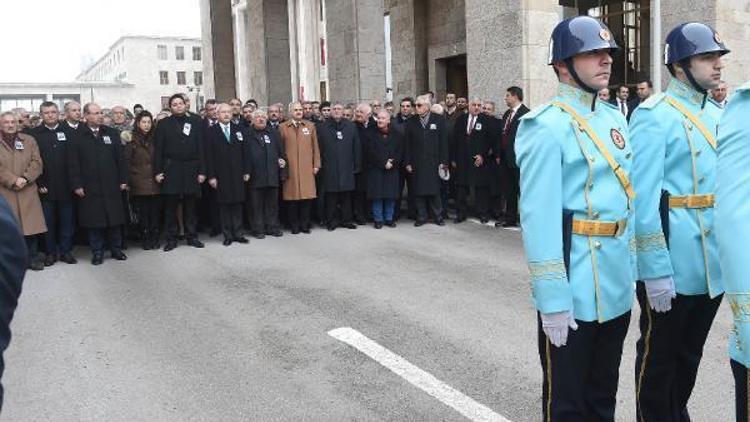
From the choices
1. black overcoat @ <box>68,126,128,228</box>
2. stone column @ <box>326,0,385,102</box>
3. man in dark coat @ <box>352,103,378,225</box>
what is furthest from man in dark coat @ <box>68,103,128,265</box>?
stone column @ <box>326,0,385,102</box>

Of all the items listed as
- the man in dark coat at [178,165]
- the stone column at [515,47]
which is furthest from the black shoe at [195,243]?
the stone column at [515,47]

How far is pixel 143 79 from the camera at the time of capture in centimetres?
9756

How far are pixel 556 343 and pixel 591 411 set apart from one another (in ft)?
1.42

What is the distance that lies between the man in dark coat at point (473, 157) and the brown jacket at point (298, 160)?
241 cm

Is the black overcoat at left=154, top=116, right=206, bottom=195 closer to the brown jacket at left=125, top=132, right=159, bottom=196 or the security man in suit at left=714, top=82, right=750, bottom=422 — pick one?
the brown jacket at left=125, top=132, right=159, bottom=196

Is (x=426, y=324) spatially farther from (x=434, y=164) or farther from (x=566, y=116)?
(x=434, y=164)

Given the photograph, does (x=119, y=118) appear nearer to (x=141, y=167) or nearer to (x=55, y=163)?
(x=141, y=167)

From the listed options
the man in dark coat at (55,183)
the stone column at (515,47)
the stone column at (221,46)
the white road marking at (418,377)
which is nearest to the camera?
the white road marking at (418,377)

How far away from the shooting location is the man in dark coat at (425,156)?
11312 millimetres

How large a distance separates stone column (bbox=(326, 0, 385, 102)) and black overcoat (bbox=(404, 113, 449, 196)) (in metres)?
3.22

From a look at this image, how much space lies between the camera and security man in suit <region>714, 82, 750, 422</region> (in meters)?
1.98

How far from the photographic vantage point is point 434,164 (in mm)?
11398

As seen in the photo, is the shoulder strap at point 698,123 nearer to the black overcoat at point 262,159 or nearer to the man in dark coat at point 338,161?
the black overcoat at point 262,159

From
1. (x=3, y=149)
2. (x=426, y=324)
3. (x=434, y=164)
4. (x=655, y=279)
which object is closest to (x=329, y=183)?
(x=434, y=164)
